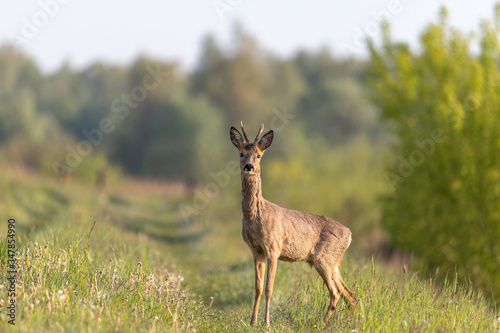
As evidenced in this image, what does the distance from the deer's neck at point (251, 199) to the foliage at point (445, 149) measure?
7.61m

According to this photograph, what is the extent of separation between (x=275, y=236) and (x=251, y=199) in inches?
21.3

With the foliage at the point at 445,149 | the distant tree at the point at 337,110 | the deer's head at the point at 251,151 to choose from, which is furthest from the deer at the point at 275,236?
the distant tree at the point at 337,110

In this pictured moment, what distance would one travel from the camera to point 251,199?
714 centimetres

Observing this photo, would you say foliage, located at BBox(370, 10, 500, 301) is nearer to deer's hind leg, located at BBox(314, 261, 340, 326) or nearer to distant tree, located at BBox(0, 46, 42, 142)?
deer's hind leg, located at BBox(314, 261, 340, 326)

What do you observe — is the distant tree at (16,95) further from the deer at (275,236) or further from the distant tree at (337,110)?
the deer at (275,236)

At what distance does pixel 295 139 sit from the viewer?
47344mm

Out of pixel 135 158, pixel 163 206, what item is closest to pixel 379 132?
pixel 135 158

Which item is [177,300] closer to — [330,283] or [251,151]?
[330,283]

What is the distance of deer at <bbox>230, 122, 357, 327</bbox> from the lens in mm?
7051

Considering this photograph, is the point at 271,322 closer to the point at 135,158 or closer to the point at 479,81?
the point at 479,81

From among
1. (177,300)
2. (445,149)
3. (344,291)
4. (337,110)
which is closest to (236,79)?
(337,110)

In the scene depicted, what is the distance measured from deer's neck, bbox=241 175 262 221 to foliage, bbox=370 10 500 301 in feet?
25.0

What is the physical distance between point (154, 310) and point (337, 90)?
5854 centimetres

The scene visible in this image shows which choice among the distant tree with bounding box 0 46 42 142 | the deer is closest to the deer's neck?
the deer
